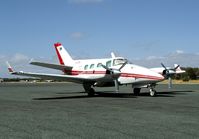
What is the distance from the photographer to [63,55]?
111ft

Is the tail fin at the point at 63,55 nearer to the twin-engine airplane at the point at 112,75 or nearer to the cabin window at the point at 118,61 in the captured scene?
the twin-engine airplane at the point at 112,75

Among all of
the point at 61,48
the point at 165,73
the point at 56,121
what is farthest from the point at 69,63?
the point at 56,121

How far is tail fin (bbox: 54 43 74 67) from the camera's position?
3275cm

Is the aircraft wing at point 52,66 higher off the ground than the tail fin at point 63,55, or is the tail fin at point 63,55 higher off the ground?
the tail fin at point 63,55

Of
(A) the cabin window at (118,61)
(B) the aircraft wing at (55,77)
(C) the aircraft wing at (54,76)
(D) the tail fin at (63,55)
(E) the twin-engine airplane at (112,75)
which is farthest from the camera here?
(D) the tail fin at (63,55)

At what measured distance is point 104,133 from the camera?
8797mm

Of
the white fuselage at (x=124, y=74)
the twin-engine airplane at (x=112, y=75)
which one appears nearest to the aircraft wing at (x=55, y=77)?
the twin-engine airplane at (x=112, y=75)

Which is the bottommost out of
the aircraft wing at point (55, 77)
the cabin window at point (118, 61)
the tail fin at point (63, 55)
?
the aircraft wing at point (55, 77)

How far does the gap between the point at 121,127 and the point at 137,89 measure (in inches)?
720

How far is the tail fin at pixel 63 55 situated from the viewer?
107 feet

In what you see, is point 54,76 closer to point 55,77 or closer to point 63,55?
point 55,77

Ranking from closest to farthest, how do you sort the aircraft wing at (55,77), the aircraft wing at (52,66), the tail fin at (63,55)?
the aircraft wing at (55,77) → the aircraft wing at (52,66) → the tail fin at (63,55)

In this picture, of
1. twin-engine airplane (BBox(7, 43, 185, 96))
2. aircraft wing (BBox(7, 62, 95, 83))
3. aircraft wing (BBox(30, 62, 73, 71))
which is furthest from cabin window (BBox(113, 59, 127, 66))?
aircraft wing (BBox(30, 62, 73, 71))

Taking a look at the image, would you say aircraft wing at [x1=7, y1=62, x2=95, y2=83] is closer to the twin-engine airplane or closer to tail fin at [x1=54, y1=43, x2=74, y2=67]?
the twin-engine airplane
